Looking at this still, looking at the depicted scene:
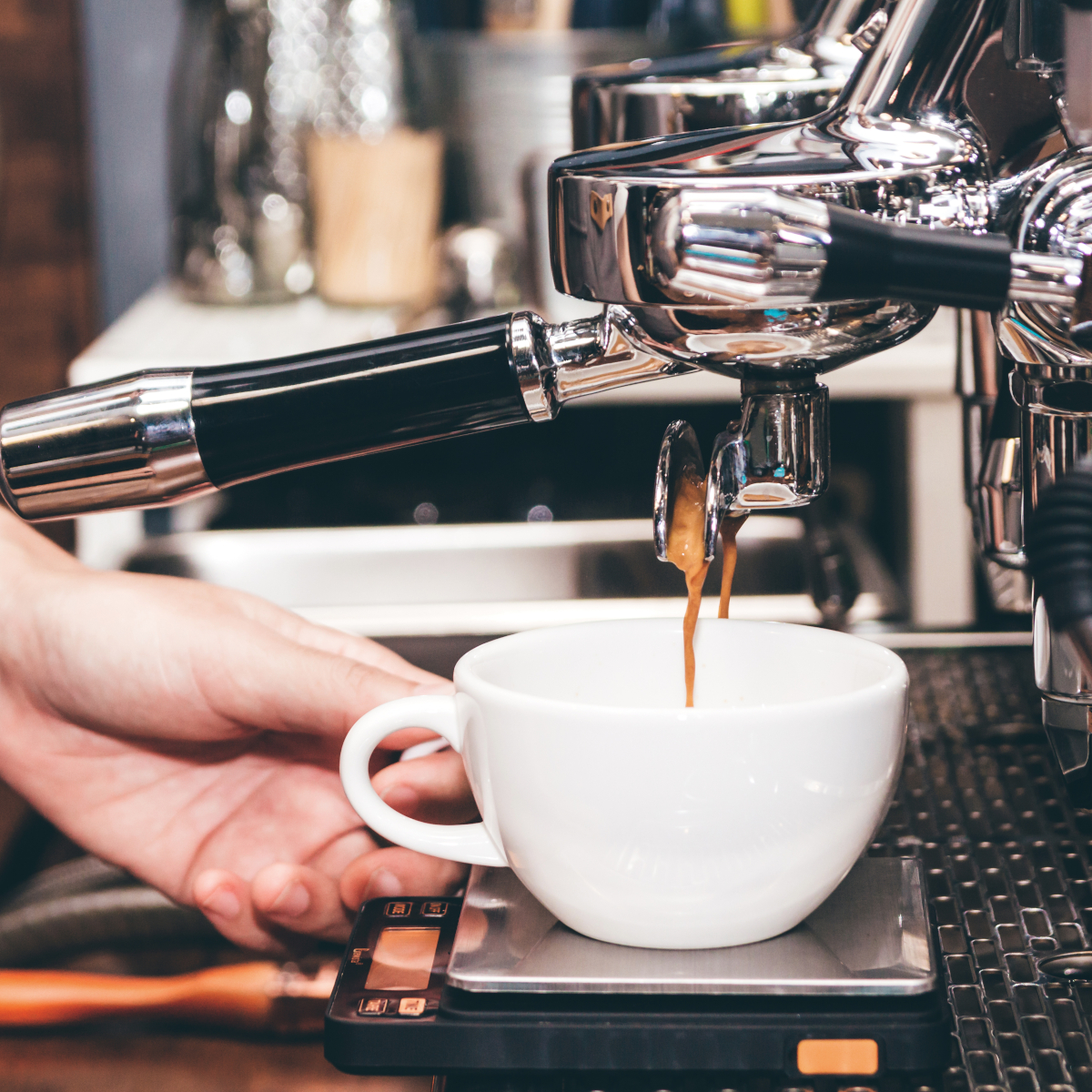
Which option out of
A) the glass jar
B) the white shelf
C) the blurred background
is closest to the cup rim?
the blurred background

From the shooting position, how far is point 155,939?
625mm

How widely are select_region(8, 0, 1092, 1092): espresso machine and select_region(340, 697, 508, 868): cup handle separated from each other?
0.05ft

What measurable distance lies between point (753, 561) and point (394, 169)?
465 millimetres

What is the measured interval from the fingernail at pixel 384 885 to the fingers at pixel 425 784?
0.11ft

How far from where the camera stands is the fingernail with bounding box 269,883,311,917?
48 cm

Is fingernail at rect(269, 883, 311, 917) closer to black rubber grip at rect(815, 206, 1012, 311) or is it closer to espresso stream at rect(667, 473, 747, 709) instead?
espresso stream at rect(667, 473, 747, 709)

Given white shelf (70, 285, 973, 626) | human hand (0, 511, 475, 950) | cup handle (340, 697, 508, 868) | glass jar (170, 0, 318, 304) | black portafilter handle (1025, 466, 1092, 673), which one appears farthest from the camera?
glass jar (170, 0, 318, 304)

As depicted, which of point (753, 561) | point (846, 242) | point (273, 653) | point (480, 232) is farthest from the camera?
point (480, 232)

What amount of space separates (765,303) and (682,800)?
124 mm

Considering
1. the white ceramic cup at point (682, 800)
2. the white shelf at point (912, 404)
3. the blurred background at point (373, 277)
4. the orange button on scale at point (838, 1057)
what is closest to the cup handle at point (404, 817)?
the white ceramic cup at point (682, 800)

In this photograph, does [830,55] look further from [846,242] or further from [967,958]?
[967,958]

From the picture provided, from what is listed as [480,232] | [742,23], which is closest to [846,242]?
[480,232]

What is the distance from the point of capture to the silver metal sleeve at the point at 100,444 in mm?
369

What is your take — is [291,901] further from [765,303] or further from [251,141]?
[251,141]
